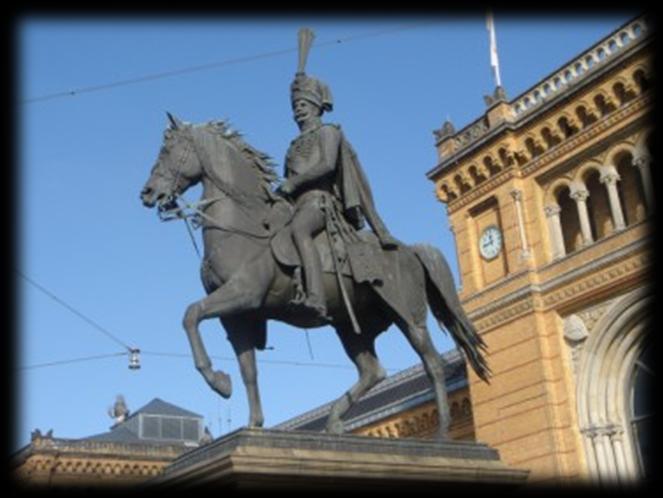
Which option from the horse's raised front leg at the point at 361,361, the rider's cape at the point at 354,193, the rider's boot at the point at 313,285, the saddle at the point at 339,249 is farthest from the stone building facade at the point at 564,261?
the rider's boot at the point at 313,285

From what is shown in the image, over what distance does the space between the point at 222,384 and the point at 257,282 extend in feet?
3.38

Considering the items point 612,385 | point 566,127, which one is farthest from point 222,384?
point 566,127

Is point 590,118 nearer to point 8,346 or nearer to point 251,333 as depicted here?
point 251,333

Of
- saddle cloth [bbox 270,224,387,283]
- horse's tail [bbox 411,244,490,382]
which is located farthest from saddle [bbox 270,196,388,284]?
horse's tail [bbox 411,244,490,382]

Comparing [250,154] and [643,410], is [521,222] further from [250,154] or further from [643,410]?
[250,154]

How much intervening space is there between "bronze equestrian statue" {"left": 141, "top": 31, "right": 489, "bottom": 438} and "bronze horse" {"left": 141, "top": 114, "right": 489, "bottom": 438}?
1cm

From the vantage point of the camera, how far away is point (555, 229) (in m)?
28.8

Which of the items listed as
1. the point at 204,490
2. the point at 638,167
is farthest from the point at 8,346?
the point at 638,167

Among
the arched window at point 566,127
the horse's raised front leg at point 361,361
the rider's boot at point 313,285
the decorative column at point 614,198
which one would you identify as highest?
the arched window at point 566,127

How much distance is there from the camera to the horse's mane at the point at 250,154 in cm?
1049

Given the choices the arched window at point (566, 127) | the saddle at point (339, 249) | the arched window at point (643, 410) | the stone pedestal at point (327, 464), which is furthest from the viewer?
the arched window at point (566, 127)

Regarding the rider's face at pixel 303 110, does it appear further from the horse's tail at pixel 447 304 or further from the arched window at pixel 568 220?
the arched window at pixel 568 220

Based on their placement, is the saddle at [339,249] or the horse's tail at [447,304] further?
the horse's tail at [447,304]

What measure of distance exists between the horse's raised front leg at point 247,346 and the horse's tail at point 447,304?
2.08 metres
